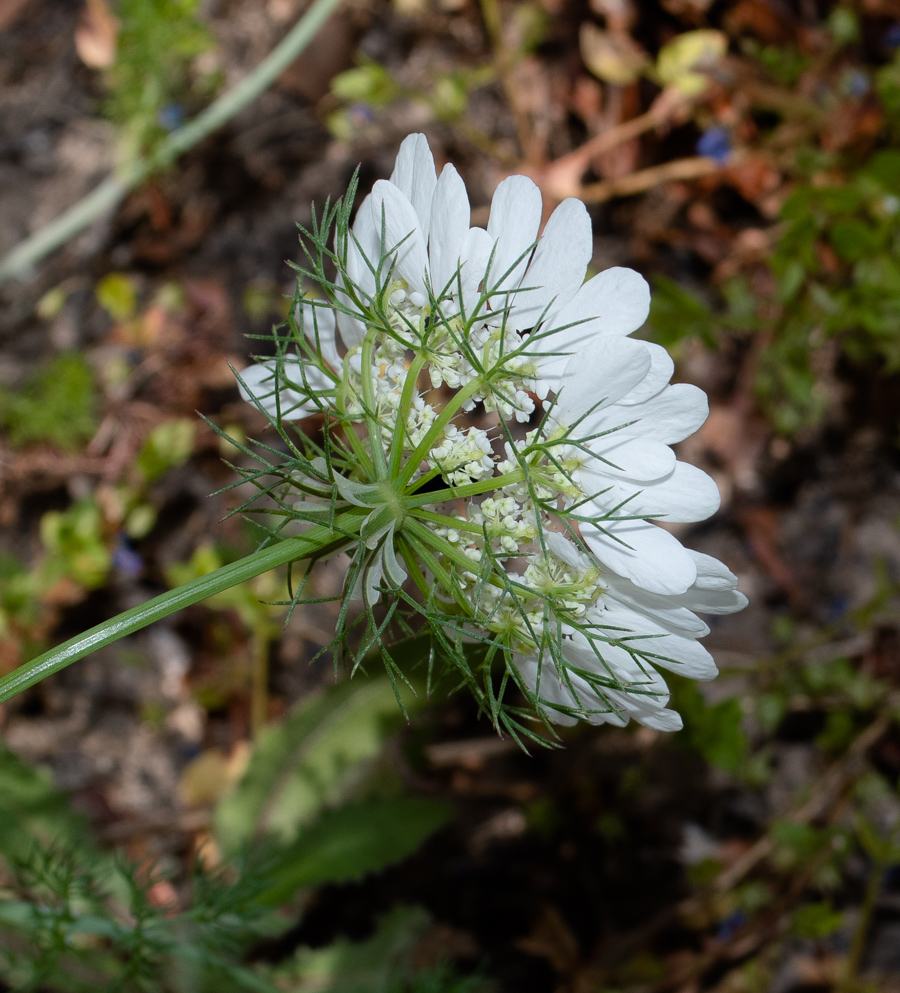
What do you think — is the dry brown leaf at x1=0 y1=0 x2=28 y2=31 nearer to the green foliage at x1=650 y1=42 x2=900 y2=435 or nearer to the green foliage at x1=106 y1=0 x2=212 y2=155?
the green foliage at x1=106 y1=0 x2=212 y2=155

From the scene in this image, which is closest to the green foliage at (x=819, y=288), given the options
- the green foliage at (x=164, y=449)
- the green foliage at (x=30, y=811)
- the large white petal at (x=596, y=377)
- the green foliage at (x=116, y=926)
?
the large white petal at (x=596, y=377)

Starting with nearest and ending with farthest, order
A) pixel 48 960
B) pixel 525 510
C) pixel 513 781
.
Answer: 1. pixel 525 510
2. pixel 48 960
3. pixel 513 781

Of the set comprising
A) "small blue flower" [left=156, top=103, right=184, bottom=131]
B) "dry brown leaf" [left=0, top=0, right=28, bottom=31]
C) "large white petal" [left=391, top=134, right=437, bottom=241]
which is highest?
"dry brown leaf" [left=0, top=0, right=28, bottom=31]

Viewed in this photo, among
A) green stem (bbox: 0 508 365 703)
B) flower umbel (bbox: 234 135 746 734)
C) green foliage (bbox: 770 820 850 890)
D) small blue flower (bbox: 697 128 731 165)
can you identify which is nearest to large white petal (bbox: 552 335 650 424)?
flower umbel (bbox: 234 135 746 734)

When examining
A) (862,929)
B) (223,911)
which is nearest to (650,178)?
(862,929)

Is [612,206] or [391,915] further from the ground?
[612,206]

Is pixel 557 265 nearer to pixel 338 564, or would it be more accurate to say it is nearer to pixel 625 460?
pixel 625 460

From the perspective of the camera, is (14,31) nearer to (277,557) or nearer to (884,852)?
(277,557)

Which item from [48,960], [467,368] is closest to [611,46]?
[467,368]
